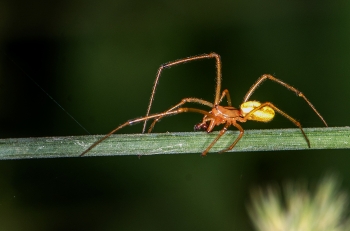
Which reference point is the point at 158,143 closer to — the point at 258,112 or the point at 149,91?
the point at 258,112

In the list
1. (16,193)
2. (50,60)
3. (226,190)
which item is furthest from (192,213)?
(50,60)

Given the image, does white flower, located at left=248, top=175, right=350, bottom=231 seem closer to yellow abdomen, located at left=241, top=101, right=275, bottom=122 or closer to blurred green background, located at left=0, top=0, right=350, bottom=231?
yellow abdomen, located at left=241, top=101, right=275, bottom=122

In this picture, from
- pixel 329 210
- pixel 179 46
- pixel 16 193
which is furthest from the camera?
pixel 179 46

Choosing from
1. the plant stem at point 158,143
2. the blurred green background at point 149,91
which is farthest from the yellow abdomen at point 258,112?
the plant stem at point 158,143


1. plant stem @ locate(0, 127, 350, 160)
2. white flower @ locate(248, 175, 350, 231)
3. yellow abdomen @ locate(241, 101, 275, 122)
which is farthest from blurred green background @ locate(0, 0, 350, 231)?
white flower @ locate(248, 175, 350, 231)

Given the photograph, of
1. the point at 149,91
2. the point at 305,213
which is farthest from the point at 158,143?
the point at 149,91

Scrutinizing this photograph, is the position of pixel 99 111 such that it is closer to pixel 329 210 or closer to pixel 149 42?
pixel 149 42

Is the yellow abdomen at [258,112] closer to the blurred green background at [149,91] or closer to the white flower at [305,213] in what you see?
the blurred green background at [149,91]
